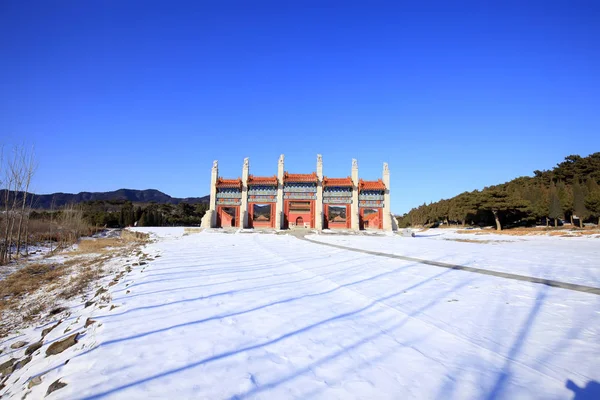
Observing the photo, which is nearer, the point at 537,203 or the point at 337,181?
the point at 337,181

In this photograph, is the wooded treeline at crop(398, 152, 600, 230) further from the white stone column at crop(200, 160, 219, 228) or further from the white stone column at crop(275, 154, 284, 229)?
the white stone column at crop(200, 160, 219, 228)

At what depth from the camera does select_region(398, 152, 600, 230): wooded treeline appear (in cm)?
4016

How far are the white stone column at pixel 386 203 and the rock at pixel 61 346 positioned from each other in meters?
33.3

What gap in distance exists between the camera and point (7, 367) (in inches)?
160

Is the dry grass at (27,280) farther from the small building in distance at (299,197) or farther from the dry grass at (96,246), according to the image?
the small building in distance at (299,197)

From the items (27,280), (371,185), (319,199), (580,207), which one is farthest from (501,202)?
(27,280)

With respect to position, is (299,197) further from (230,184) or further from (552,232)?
(552,232)

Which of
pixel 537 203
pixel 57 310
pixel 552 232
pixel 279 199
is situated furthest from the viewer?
pixel 537 203

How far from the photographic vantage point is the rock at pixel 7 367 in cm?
396

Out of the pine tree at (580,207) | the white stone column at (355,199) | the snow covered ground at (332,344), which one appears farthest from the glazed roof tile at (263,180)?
the pine tree at (580,207)

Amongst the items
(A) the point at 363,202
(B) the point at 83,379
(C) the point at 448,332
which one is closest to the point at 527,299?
(C) the point at 448,332

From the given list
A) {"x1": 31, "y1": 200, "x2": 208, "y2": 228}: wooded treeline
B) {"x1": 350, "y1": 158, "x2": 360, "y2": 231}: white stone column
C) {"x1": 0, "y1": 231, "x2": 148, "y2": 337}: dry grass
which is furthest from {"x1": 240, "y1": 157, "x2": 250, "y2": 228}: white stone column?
{"x1": 31, "y1": 200, "x2": 208, "y2": 228}: wooded treeline

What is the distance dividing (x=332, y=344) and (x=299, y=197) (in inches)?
1293

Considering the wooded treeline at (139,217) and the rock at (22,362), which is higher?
the wooded treeline at (139,217)
